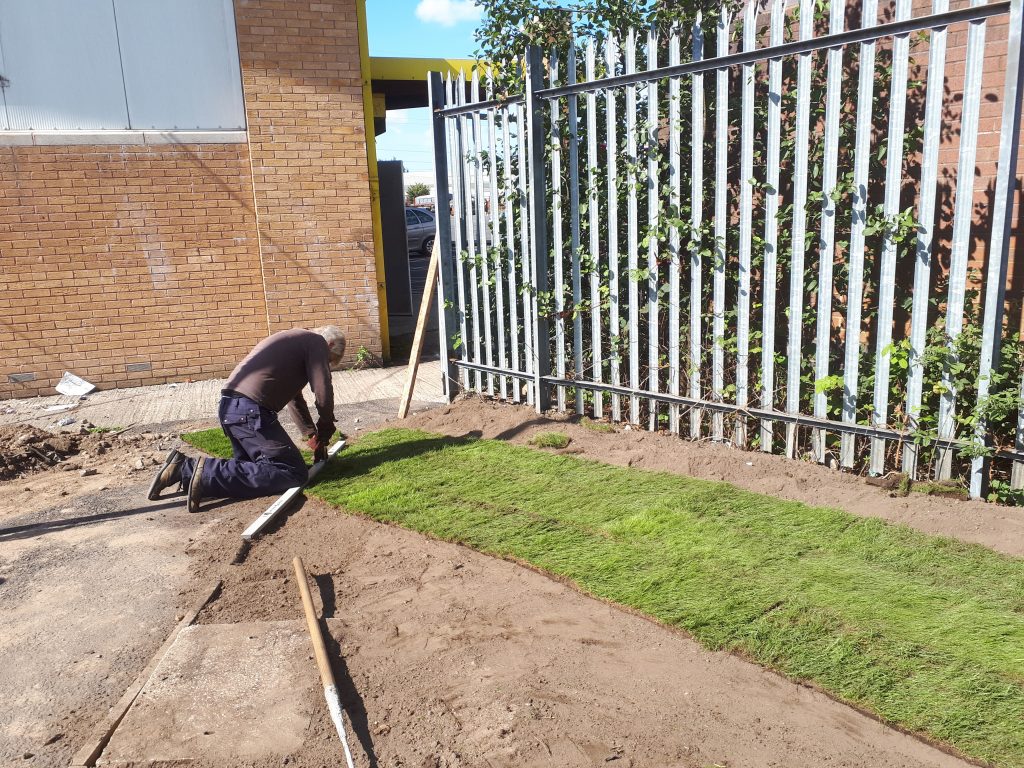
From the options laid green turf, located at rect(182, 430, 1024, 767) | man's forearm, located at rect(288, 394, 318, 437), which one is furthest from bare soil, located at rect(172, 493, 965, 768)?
man's forearm, located at rect(288, 394, 318, 437)

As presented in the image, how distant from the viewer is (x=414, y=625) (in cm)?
357

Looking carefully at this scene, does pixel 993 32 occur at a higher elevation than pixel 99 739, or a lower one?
higher

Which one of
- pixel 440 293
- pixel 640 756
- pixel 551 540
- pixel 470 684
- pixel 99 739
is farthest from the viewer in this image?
pixel 440 293

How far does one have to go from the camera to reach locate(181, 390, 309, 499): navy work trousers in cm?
535

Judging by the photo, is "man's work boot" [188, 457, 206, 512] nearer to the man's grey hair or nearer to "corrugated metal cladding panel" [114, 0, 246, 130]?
the man's grey hair

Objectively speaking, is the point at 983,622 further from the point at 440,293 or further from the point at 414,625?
the point at 440,293

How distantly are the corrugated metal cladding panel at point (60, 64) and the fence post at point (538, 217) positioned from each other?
487 cm

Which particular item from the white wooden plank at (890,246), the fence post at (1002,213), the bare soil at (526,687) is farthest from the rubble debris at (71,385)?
the fence post at (1002,213)

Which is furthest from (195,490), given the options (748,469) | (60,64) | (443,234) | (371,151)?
(60,64)

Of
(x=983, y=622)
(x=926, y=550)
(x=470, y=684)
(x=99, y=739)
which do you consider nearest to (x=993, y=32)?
(x=926, y=550)

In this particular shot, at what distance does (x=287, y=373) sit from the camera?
5523 millimetres

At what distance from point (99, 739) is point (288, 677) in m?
0.66

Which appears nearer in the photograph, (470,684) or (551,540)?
(470,684)

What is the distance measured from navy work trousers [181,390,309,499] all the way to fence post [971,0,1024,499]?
13.4 ft
